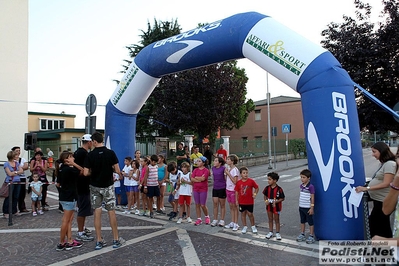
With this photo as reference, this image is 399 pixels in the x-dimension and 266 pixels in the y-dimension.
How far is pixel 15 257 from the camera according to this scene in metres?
5.16

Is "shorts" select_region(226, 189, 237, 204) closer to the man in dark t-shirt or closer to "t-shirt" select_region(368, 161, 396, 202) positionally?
the man in dark t-shirt

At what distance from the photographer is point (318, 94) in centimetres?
551

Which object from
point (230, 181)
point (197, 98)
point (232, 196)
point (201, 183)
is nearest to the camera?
point (232, 196)

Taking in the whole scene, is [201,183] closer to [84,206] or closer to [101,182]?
[101,182]

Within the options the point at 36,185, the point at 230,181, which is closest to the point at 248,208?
the point at 230,181

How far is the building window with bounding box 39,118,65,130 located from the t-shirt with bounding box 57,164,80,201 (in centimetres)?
3445

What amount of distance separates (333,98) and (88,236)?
5.34 m

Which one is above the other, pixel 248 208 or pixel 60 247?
pixel 248 208

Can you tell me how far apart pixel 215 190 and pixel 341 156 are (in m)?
2.84

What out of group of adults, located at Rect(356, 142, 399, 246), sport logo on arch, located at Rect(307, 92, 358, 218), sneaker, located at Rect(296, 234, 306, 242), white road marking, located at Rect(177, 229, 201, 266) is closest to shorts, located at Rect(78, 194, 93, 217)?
white road marking, located at Rect(177, 229, 201, 266)

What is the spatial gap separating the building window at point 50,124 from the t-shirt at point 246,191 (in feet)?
117

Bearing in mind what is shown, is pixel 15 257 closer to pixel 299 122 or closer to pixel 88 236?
pixel 88 236

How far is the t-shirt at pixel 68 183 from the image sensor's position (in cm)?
560

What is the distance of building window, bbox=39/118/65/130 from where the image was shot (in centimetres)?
3647
